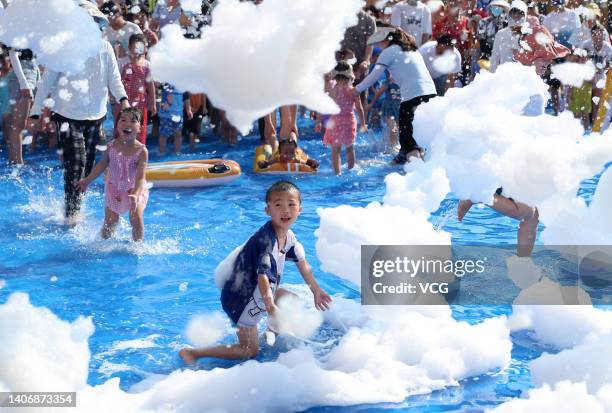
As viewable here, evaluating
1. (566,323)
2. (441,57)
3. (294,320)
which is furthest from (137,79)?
(566,323)

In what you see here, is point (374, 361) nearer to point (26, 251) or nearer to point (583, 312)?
point (583, 312)

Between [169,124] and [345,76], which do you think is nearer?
[345,76]

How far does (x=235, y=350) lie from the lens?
15.9 ft

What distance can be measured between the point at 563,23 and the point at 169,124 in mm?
5591

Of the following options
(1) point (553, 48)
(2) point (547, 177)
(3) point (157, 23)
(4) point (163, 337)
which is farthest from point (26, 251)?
(1) point (553, 48)

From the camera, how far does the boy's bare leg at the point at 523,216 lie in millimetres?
6145

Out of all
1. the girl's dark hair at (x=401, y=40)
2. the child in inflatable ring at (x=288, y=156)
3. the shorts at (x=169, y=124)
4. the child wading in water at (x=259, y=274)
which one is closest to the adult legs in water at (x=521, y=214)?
the child wading in water at (x=259, y=274)

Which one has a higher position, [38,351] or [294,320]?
[38,351]

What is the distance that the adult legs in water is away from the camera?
614cm

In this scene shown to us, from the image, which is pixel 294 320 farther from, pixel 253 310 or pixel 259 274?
pixel 259 274

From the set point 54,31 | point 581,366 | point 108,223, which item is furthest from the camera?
point 108,223

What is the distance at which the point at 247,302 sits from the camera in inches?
190

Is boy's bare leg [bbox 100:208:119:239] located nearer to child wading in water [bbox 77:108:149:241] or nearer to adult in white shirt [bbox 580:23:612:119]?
child wading in water [bbox 77:108:149:241]

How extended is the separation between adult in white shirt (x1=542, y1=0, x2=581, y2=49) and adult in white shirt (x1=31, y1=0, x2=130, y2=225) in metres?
7.06
